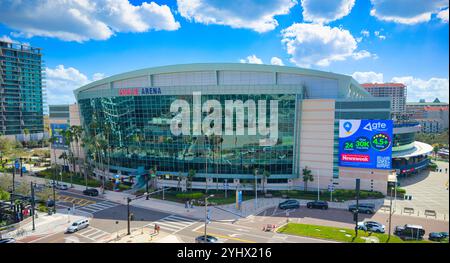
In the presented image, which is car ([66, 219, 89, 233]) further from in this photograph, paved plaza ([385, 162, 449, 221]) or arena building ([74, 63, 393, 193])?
paved plaza ([385, 162, 449, 221])

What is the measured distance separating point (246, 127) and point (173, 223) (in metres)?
26.5

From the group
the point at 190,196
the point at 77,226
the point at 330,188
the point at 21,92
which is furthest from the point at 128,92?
the point at 21,92

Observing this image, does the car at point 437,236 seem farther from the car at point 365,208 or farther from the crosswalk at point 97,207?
the crosswalk at point 97,207

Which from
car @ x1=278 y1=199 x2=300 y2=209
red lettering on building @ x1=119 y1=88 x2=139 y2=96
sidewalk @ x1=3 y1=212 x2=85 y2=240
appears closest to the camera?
sidewalk @ x1=3 y1=212 x2=85 y2=240

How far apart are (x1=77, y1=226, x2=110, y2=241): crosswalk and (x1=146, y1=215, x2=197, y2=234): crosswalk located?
6241 mm

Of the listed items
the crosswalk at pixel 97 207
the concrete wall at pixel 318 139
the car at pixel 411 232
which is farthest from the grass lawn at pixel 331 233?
the crosswalk at pixel 97 207

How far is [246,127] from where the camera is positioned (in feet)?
197

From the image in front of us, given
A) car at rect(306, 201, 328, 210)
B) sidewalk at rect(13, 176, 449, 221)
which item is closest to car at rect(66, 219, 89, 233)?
sidewalk at rect(13, 176, 449, 221)

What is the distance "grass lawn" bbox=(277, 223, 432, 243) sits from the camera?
114 feet

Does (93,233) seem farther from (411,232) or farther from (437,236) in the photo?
(437,236)

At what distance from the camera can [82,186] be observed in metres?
67.5

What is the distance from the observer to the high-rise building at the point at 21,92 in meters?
128

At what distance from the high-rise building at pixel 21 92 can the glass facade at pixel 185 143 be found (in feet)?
291
